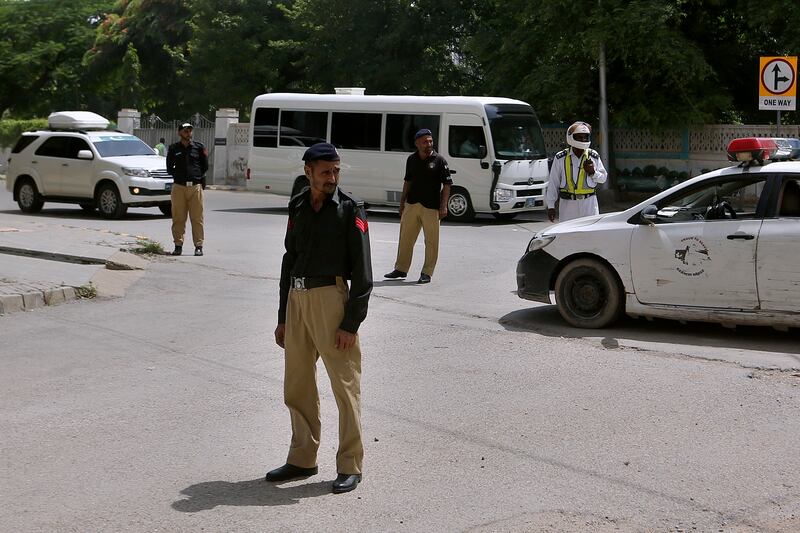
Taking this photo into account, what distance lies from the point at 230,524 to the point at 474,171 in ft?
56.4

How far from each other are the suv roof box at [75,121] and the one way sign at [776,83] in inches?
522

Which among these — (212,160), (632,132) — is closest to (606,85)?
(632,132)

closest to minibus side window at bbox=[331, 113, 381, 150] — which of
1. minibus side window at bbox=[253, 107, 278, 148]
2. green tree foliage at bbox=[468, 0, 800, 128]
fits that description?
minibus side window at bbox=[253, 107, 278, 148]

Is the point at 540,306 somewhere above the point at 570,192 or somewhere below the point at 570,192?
below

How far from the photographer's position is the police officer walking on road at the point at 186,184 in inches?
593

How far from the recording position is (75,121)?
76.1 feet

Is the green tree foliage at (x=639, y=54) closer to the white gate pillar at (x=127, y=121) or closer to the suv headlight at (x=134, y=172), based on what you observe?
the suv headlight at (x=134, y=172)

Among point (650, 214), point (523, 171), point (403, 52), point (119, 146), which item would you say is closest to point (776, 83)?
point (523, 171)

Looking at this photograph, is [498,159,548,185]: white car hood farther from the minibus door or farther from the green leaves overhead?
the green leaves overhead

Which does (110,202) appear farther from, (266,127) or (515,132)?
(515,132)

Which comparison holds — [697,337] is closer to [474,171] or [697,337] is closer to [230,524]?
[230,524]

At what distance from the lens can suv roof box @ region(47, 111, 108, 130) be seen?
23.2 m

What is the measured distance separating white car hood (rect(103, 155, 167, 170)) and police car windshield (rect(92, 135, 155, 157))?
0.73 ft

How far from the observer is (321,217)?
18.2 ft
